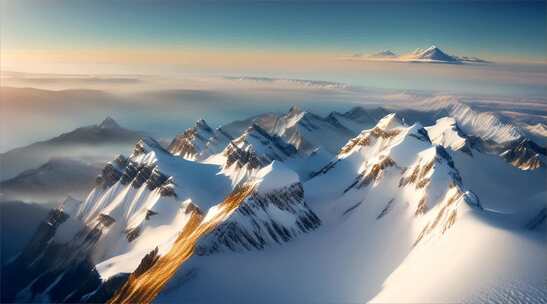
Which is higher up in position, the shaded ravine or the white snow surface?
the white snow surface

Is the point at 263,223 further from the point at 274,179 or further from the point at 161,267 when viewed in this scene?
the point at 161,267

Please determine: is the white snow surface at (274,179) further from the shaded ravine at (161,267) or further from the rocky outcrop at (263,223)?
the shaded ravine at (161,267)

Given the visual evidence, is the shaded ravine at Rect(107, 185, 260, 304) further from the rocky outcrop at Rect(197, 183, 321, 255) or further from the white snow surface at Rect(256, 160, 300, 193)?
the white snow surface at Rect(256, 160, 300, 193)

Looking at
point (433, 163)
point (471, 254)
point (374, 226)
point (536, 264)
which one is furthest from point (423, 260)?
point (433, 163)

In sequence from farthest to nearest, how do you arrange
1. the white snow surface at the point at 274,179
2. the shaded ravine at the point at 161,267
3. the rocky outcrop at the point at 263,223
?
1. the white snow surface at the point at 274,179
2. the rocky outcrop at the point at 263,223
3. the shaded ravine at the point at 161,267

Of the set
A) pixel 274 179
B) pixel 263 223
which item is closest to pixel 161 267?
pixel 263 223

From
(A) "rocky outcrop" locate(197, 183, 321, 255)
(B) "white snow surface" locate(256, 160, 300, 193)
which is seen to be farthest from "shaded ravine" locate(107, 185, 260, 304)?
(B) "white snow surface" locate(256, 160, 300, 193)

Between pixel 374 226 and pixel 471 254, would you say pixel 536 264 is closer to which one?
pixel 471 254

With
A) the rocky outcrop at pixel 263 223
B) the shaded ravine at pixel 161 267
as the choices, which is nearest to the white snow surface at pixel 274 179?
the rocky outcrop at pixel 263 223

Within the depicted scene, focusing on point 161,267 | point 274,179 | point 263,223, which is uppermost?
point 274,179
